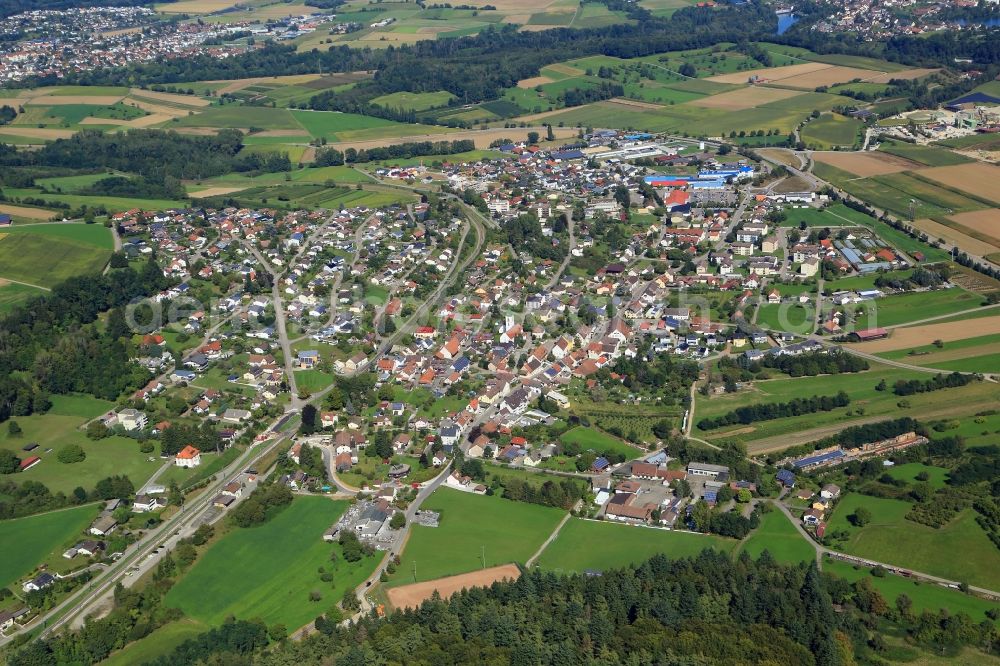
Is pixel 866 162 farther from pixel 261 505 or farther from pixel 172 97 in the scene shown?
pixel 172 97


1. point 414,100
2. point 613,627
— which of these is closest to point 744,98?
point 414,100

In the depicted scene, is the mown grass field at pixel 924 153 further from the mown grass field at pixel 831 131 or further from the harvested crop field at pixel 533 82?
the harvested crop field at pixel 533 82

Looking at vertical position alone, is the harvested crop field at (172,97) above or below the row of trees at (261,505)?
above

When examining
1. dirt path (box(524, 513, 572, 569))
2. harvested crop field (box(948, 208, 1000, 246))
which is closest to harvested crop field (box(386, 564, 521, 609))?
dirt path (box(524, 513, 572, 569))

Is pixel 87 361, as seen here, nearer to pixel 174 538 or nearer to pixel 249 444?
pixel 249 444

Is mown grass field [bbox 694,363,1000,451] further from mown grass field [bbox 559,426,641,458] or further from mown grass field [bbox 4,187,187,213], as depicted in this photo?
mown grass field [bbox 4,187,187,213]

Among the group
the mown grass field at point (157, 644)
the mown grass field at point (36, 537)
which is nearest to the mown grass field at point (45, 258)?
the mown grass field at point (36, 537)
